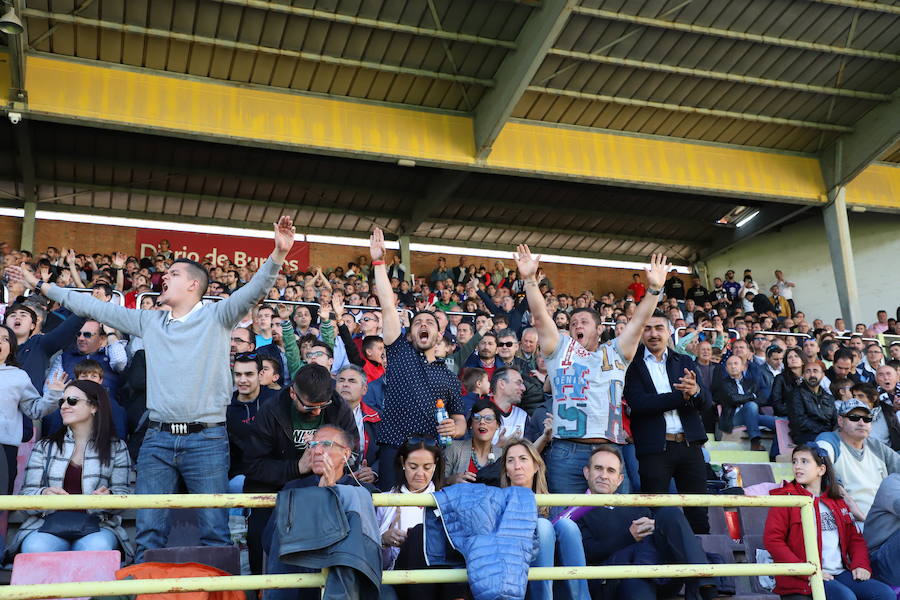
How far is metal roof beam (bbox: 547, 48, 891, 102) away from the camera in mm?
13586

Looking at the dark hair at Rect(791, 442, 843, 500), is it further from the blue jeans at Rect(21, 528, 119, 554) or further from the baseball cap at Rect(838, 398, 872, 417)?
the blue jeans at Rect(21, 528, 119, 554)

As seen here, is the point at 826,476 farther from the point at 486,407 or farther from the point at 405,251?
the point at 405,251

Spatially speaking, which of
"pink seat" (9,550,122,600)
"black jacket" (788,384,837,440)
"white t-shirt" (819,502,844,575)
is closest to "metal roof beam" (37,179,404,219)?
"black jacket" (788,384,837,440)

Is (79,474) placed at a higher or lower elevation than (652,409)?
lower

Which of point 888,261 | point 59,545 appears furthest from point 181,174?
point 888,261

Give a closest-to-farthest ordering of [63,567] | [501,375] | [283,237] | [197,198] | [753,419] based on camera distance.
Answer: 1. [63,567]
2. [283,237]
3. [501,375]
4. [753,419]
5. [197,198]

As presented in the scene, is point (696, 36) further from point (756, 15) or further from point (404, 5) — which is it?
point (404, 5)

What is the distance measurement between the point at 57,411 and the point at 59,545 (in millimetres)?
1419

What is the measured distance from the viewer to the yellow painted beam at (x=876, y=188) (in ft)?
58.6

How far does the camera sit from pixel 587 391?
4945 mm

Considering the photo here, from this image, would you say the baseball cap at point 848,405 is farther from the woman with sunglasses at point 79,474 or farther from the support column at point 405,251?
the support column at point 405,251

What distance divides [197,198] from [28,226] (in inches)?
132

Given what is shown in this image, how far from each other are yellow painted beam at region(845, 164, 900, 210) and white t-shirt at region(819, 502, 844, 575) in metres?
14.5

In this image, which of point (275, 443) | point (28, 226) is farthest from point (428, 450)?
point (28, 226)
